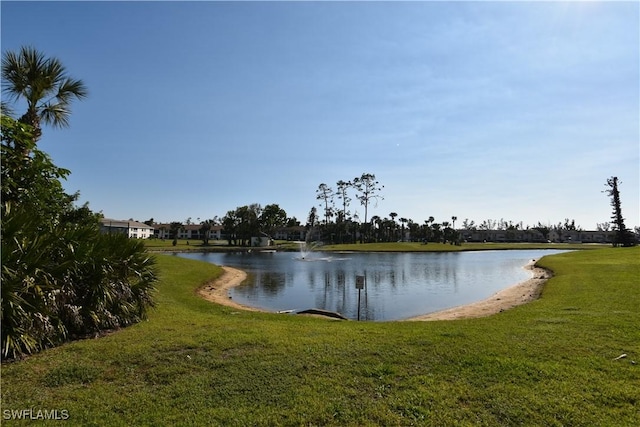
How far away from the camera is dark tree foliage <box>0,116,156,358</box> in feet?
19.7

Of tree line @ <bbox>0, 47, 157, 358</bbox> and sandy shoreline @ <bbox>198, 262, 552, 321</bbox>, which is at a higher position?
tree line @ <bbox>0, 47, 157, 358</bbox>

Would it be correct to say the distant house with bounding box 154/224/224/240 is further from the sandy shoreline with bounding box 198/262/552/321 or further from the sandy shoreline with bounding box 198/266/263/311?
the sandy shoreline with bounding box 198/262/552/321

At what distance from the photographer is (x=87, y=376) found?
17.8 ft

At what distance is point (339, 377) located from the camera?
210 inches

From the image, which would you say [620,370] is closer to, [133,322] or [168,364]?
[168,364]

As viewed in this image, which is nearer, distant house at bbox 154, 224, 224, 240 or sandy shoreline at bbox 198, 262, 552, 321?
sandy shoreline at bbox 198, 262, 552, 321

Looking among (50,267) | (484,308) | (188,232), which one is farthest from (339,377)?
(188,232)

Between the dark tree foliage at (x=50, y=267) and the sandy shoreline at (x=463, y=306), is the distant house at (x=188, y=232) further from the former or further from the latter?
the dark tree foliage at (x=50, y=267)

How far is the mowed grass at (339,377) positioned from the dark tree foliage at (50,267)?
1.72ft

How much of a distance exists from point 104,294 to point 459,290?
18.8 metres

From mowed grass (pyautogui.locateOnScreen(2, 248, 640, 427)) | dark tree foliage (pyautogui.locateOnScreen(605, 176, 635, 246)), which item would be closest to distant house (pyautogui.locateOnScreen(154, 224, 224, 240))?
dark tree foliage (pyautogui.locateOnScreen(605, 176, 635, 246))

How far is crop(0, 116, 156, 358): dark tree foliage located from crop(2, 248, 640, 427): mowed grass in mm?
525

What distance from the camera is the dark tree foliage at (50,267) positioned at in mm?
6004

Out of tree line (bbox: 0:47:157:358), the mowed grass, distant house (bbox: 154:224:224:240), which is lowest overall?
the mowed grass
